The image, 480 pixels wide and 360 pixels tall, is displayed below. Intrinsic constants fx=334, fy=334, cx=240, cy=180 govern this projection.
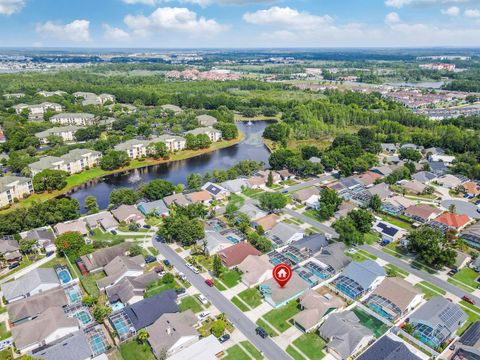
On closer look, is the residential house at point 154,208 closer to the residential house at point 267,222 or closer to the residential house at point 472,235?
the residential house at point 267,222

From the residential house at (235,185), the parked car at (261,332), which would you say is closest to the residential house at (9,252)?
the parked car at (261,332)

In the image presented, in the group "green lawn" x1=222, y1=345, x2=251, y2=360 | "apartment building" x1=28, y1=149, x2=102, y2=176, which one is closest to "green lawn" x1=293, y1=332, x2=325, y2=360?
"green lawn" x1=222, y1=345, x2=251, y2=360

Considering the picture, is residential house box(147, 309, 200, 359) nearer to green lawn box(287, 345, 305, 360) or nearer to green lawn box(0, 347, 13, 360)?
green lawn box(287, 345, 305, 360)

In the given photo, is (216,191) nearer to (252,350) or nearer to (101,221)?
(101,221)

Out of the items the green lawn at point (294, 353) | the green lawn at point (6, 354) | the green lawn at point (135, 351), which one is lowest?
the green lawn at point (294, 353)

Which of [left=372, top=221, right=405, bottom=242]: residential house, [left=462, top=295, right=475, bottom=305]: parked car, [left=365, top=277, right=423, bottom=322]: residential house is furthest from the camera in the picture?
[left=372, top=221, right=405, bottom=242]: residential house

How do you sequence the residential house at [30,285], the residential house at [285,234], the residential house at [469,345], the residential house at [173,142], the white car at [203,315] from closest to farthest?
the residential house at [469,345] → the white car at [203,315] → the residential house at [30,285] → the residential house at [285,234] → the residential house at [173,142]

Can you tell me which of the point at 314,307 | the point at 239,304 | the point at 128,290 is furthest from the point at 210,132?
the point at 314,307

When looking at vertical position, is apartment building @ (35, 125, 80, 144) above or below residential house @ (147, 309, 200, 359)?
above
